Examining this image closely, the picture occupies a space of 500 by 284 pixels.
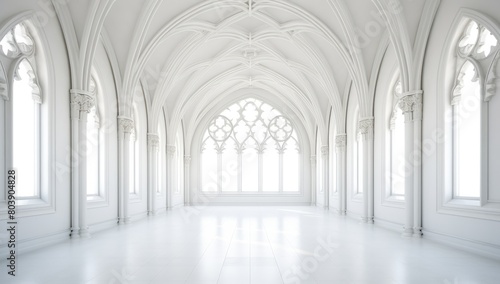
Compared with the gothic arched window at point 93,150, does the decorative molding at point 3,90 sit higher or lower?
higher

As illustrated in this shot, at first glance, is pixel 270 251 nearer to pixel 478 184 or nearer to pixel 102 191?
pixel 478 184

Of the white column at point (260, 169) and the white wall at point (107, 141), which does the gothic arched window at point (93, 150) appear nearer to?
the white wall at point (107, 141)

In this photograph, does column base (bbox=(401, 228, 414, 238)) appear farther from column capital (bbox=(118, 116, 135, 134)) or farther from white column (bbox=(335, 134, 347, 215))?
column capital (bbox=(118, 116, 135, 134))

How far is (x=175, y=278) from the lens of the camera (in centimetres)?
569

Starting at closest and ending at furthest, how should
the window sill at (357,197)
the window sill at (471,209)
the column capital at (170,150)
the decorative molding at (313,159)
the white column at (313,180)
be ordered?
1. the window sill at (471,209)
2. the window sill at (357,197)
3. the column capital at (170,150)
4. the white column at (313,180)
5. the decorative molding at (313,159)

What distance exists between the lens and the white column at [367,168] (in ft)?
44.9

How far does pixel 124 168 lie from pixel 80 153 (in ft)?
12.2

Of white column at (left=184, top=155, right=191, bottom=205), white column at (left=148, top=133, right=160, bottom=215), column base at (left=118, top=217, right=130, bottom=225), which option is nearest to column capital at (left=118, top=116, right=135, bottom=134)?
column base at (left=118, top=217, right=130, bottom=225)

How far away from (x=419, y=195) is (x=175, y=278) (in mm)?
7508

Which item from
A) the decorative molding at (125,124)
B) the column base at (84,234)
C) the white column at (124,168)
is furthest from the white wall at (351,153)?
the column base at (84,234)

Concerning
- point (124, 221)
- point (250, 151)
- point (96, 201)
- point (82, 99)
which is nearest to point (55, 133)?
point (82, 99)

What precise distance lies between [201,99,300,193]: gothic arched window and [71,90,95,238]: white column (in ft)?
56.1

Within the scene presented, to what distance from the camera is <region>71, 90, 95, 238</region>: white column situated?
10.2 meters

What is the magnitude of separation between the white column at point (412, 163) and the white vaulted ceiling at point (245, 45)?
192 cm
